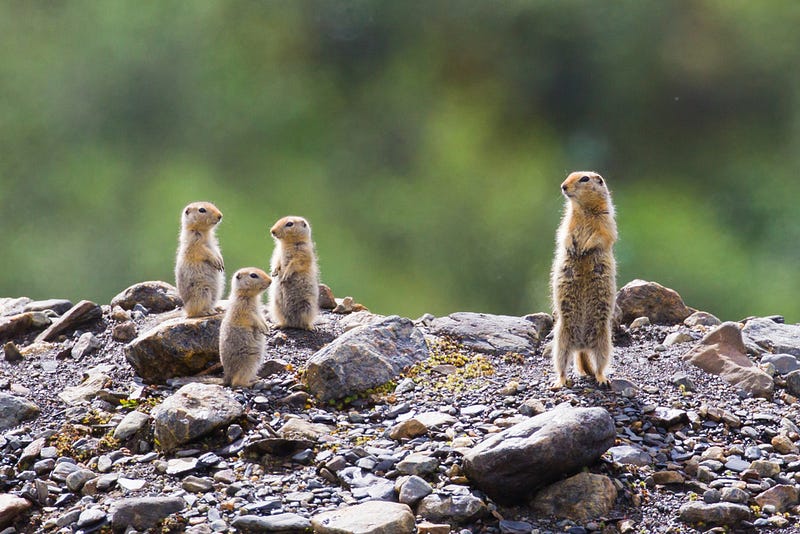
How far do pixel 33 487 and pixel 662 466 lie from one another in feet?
18.2

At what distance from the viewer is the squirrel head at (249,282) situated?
1026cm

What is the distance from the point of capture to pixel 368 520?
6836 millimetres

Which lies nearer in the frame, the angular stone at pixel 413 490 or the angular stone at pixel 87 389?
the angular stone at pixel 413 490

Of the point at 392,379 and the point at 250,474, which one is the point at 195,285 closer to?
the point at 392,379

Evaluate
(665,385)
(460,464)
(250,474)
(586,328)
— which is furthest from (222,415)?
(665,385)

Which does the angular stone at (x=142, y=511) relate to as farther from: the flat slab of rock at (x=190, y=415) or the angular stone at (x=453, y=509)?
the angular stone at (x=453, y=509)

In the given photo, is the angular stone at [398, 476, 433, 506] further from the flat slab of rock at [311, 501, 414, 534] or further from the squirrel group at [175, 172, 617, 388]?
the squirrel group at [175, 172, 617, 388]

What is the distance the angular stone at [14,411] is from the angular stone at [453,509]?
15.9 feet

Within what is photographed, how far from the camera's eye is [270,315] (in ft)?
40.9

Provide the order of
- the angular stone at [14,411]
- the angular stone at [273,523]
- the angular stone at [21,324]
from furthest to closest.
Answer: the angular stone at [21,324] < the angular stone at [14,411] < the angular stone at [273,523]

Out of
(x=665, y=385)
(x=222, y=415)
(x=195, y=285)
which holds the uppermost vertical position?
(x=195, y=285)

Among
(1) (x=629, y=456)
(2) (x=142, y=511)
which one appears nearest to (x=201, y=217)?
(2) (x=142, y=511)

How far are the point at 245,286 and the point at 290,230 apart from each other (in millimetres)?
1971

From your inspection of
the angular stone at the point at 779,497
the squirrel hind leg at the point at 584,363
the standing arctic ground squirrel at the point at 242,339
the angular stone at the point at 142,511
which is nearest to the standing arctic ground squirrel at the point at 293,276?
the standing arctic ground squirrel at the point at 242,339
